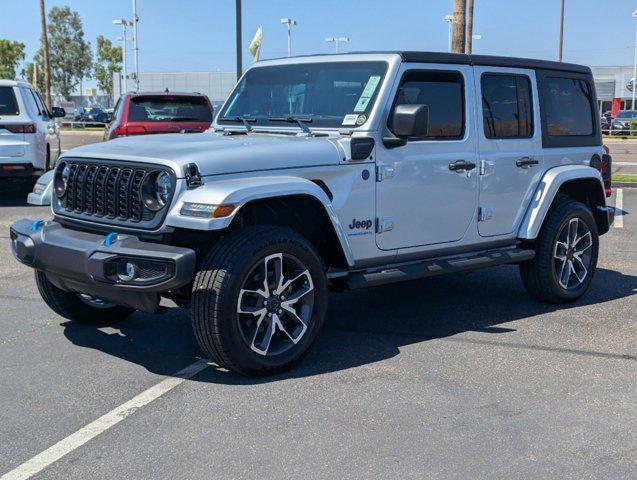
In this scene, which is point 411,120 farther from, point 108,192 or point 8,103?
point 8,103

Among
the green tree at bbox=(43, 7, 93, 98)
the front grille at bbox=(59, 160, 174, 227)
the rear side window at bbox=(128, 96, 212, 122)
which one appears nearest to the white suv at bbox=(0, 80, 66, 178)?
the rear side window at bbox=(128, 96, 212, 122)

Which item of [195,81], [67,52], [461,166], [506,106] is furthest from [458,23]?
[67,52]

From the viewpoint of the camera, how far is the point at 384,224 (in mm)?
5422

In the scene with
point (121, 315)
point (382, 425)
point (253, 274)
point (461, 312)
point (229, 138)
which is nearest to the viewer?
point (382, 425)

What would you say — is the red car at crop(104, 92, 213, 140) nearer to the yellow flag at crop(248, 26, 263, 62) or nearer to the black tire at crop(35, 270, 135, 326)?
the yellow flag at crop(248, 26, 263, 62)

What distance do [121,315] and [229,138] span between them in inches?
61.6

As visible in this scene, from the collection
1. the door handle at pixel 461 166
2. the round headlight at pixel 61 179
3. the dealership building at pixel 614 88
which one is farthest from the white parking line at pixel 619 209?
the dealership building at pixel 614 88

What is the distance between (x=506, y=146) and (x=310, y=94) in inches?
62.2

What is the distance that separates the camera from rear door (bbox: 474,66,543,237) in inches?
241

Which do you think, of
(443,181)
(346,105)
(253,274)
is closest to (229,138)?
(346,105)

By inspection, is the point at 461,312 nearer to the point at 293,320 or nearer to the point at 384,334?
the point at 384,334

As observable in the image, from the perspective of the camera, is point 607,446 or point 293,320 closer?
point 607,446

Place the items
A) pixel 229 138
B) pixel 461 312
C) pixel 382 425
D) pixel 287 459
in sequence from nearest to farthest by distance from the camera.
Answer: pixel 287 459 < pixel 382 425 < pixel 229 138 < pixel 461 312

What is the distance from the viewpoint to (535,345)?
18.1ft
